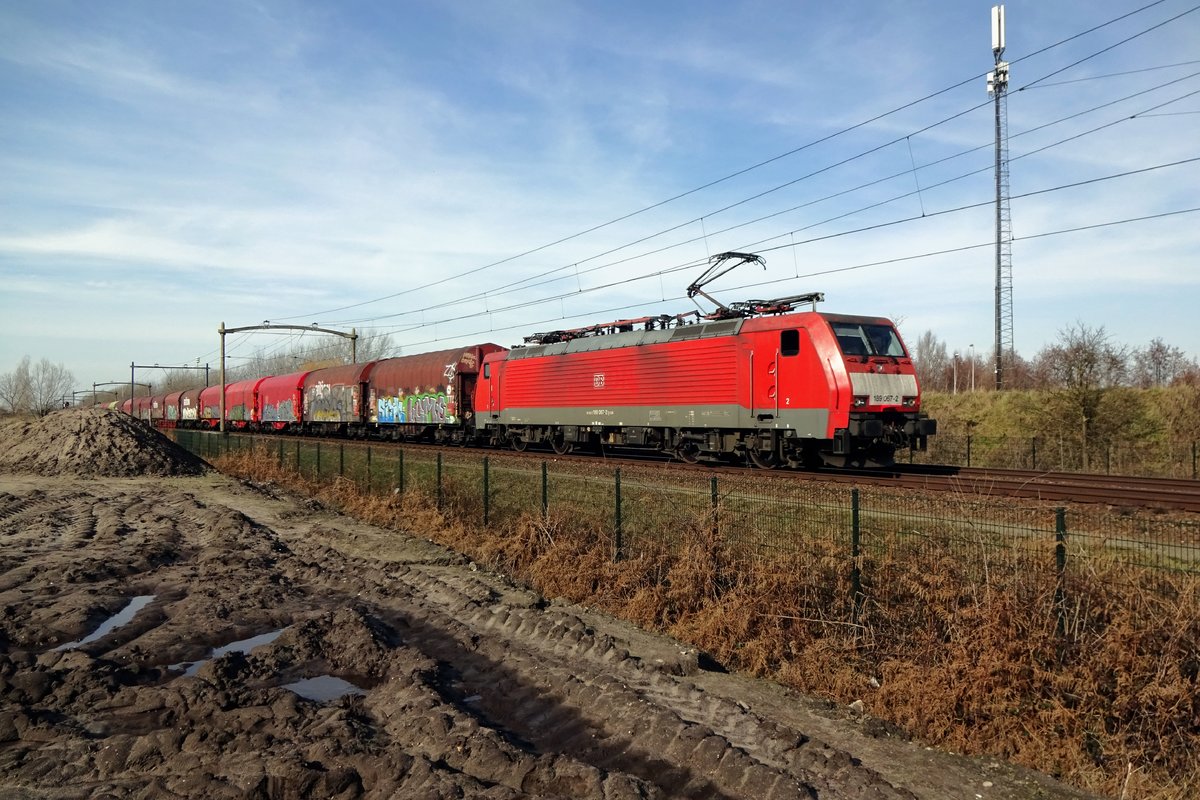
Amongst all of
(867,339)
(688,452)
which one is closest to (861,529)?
(867,339)

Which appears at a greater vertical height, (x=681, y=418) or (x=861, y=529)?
(x=681, y=418)

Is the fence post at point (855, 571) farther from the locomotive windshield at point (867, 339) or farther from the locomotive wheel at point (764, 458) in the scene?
the locomotive wheel at point (764, 458)

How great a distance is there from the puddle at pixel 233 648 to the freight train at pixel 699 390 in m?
11.5

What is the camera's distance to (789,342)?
58.5 feet

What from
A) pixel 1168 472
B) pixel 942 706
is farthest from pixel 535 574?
pixel 1168 472

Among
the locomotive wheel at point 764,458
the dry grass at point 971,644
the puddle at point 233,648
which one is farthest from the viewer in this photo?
the locomotive wheel at point 764,458

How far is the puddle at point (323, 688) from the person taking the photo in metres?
7.61

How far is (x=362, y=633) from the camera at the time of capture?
891 centimetres

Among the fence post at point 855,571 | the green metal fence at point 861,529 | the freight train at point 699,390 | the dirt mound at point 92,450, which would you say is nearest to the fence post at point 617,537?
the green metal fence at point 861,529

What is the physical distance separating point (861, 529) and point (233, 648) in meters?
7.26

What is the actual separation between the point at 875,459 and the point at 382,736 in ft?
45.5

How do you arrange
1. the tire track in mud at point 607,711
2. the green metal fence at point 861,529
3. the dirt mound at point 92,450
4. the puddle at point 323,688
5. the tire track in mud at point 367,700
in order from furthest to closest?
the dirt mound at point 92,450, the puddle at point 323,688, the green metal fence at point 861,529, the tire track in mud at point 607,711, the tire track in mud at point 367,700

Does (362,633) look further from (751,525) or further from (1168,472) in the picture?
(1168,472)

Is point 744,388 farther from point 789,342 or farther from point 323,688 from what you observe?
point 323,688
